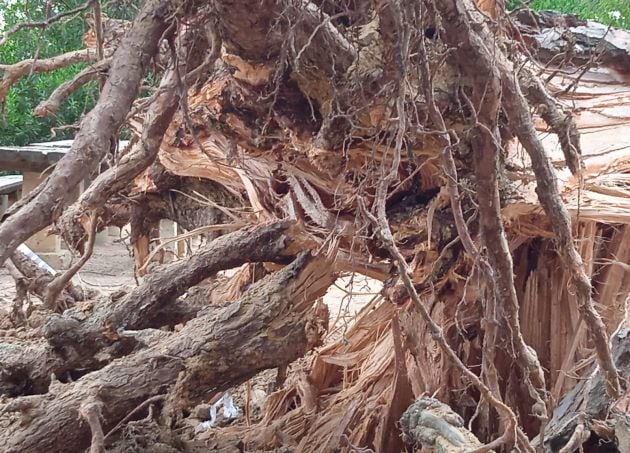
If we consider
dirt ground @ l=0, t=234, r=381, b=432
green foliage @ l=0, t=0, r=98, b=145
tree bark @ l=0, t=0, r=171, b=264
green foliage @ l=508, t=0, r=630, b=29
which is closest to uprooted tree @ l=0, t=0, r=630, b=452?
tree bark @ l=0, t=0, r=171, b=264

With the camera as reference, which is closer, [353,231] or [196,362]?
[196,362]

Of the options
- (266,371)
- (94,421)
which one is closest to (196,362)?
(94,421)

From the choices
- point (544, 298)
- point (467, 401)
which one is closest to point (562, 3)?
point (544, 298)

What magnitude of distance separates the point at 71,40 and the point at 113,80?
303 cm

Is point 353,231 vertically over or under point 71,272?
over

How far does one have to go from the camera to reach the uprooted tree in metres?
1.08

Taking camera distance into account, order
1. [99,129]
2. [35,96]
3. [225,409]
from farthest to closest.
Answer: [35,96] → [225,409] → [99,129]

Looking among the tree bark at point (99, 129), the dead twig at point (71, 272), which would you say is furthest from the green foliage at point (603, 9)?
the tree bark at point (99, 129)

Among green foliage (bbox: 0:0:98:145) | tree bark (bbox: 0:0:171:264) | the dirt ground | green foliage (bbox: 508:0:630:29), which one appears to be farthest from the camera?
green foliage (bbox: 0:0:98:145)

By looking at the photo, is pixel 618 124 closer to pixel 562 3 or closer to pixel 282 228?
pixel 282 228

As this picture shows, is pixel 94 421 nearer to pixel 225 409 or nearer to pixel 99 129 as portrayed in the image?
pixel 99 129

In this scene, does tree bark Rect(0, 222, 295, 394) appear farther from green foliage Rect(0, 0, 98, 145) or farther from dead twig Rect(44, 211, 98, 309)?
Answer: green foliage Rect(0, 0, 98, 145)

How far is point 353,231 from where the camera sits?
1919 millimetres

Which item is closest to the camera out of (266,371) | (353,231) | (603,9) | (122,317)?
(122,317)
